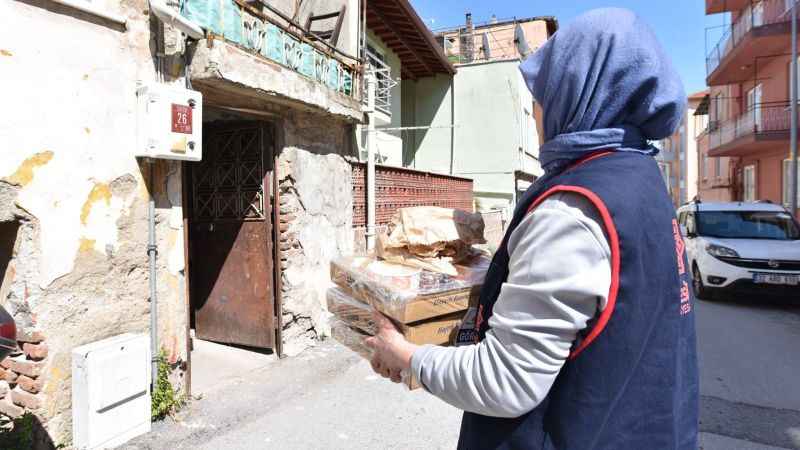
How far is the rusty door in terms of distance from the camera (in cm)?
521

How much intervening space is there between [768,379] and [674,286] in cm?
467

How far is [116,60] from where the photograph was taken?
330 centimetres

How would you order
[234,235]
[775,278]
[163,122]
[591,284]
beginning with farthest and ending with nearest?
[775,278]
[234,235]
[163,122]
[591,284]

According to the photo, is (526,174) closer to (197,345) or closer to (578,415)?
(197,345)

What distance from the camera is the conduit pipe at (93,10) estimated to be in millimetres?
2994

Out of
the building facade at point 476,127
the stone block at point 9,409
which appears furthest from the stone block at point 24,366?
the building facade at point 476,127

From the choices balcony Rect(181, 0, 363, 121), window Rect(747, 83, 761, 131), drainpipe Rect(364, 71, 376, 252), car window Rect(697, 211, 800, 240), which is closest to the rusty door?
balcony Rect(181, 0, 363, 121)

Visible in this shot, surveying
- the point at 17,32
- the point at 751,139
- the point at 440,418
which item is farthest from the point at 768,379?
the point at 751,139

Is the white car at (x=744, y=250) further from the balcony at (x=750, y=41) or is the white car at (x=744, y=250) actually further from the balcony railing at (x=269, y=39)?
the balcony at (x=750, y=41)

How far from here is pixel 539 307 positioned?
0.98m

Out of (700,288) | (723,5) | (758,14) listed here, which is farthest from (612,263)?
(723,5)

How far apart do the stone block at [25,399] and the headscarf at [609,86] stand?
10.9ft

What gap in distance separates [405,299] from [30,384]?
110 inches

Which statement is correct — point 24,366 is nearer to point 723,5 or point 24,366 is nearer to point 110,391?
point 110,391
